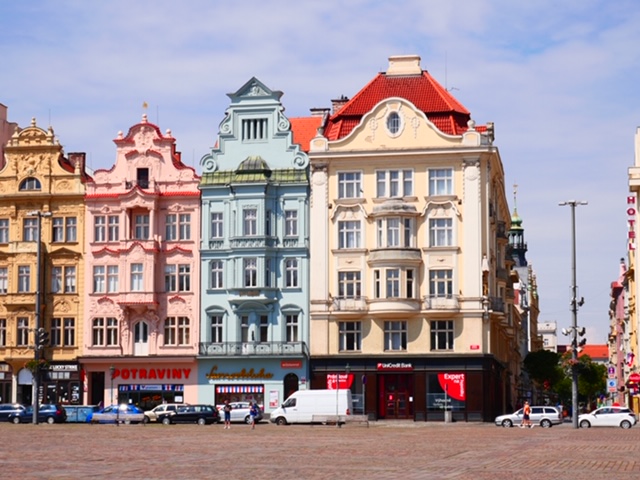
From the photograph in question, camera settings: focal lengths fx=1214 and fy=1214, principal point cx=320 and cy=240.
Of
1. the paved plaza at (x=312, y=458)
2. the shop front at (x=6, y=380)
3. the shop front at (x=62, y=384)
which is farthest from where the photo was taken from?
the shop front at (x=6, y=380)

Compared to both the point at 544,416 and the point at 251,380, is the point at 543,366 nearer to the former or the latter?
the point at 544,416

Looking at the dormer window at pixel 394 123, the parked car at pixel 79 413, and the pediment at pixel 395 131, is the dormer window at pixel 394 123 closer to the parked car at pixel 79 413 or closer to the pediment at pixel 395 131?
the pediment at pixel 395 131

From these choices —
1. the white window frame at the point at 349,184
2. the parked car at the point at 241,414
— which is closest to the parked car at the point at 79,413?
the parked car at the point at 241,414

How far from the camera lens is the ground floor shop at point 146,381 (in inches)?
3135

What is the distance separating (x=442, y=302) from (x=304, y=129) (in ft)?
58.5

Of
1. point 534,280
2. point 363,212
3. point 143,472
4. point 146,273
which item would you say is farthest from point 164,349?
point 534,280

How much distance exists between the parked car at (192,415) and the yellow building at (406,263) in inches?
369

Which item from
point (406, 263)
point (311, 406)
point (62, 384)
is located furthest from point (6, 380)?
point (406, 263)

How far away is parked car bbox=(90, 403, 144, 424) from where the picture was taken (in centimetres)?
7019

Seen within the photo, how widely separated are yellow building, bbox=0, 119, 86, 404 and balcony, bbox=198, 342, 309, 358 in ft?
29.5

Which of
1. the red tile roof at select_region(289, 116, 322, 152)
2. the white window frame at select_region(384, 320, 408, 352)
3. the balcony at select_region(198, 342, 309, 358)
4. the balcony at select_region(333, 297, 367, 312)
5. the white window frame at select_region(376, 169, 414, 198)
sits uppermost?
the red tile roof at select_region(289, 116, 322, 152)

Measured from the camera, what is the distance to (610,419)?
69.2m

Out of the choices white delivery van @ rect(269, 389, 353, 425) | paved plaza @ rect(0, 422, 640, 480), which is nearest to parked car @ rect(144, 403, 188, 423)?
white delivery van @ rect(269, 389, 353, 425)

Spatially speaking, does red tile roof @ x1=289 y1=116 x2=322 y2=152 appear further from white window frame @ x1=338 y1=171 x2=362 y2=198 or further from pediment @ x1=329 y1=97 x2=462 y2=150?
pediment @ x1=329 y1=97 x2=462 y2=150
